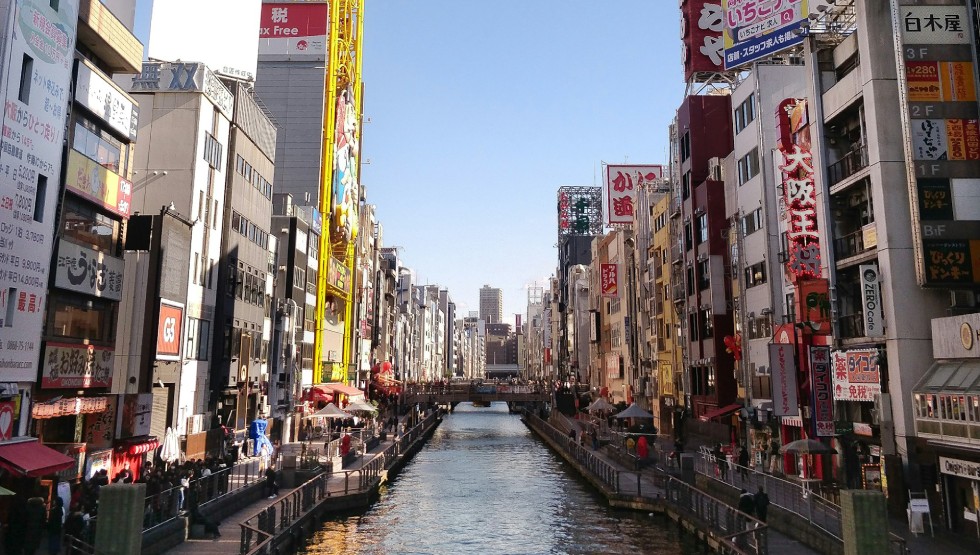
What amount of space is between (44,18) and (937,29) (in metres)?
32.4

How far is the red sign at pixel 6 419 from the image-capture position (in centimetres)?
2319

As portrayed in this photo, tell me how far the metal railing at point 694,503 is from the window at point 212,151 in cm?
2998

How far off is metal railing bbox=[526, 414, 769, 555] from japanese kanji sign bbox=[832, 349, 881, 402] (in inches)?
306

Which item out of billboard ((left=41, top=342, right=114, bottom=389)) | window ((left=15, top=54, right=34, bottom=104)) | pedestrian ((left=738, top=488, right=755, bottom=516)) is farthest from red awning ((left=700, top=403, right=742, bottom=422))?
window ((left=15, top=54, right=34, bottom=104))

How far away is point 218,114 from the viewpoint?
149 feet

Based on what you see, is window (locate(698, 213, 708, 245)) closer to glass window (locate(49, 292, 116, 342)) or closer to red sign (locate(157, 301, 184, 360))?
red sign (locate(157, 301, 184, 360))

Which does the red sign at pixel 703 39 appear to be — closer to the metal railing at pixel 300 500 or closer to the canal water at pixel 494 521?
the canal water at pixel 494 521

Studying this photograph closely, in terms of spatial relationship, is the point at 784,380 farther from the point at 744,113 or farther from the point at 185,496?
the point at 185,496

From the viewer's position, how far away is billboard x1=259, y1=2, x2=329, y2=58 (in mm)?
83938

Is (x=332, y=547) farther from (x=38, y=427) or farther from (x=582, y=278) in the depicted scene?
(x=582, y=278)

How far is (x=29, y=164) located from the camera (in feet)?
81.4

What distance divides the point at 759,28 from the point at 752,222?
493 inches

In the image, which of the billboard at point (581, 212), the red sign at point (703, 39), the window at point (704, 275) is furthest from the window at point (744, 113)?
the billboard at point (581, 212)

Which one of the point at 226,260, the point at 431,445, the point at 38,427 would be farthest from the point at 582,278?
the point at 38,427
